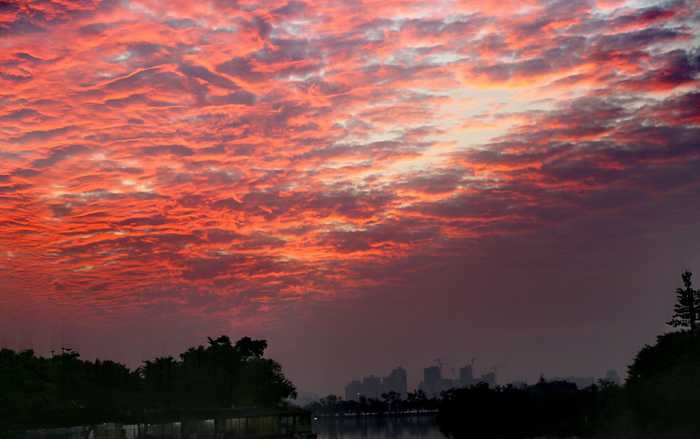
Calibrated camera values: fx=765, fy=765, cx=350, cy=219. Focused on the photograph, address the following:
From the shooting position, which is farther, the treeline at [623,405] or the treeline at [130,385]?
the treeline at [130,385]

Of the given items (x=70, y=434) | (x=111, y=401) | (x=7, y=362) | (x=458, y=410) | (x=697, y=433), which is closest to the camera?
(x=697, y=433)

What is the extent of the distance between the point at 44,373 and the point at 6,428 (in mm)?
28878

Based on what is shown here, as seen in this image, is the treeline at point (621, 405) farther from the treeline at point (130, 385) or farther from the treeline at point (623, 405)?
the treeline at point (130, 385)

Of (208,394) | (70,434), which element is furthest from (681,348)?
(208,394)

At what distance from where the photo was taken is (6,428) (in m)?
61.5

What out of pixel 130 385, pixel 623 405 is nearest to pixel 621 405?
pixel 623 405

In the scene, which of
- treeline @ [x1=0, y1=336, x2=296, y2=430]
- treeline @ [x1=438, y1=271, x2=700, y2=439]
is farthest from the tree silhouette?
treeline @ [x1=0, y1=336, x2=296, y2=430]

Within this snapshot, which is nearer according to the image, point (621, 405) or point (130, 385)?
point (621, 405)

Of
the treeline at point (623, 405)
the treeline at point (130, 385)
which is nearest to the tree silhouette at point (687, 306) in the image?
the treeline at point (623, 405)

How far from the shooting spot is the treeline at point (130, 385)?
73.5 meters

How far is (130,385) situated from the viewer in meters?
130

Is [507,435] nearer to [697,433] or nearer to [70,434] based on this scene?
[697,433]

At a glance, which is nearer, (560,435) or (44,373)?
(44,373)

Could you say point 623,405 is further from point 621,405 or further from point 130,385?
point 130,385
